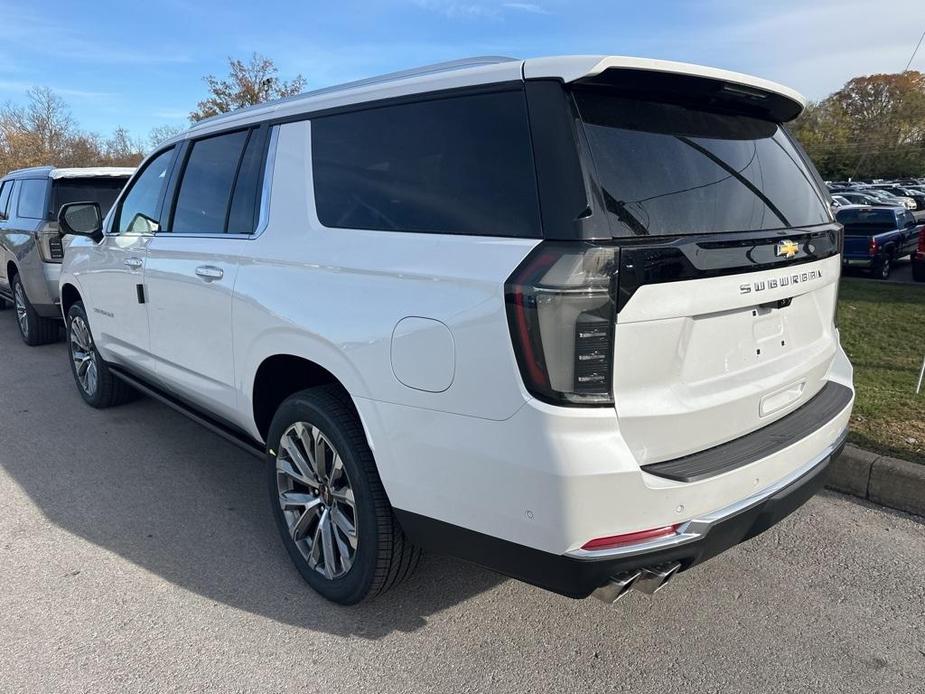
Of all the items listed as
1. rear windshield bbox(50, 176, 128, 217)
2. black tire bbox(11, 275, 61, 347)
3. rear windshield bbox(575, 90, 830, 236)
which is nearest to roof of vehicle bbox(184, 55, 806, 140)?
rear windshield bbox(575, 90, 830, 236)

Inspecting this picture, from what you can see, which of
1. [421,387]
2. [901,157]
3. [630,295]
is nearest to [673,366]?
[630,295]

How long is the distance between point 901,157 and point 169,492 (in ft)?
315

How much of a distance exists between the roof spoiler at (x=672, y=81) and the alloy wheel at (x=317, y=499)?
5.13ft

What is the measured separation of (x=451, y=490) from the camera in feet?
7.18

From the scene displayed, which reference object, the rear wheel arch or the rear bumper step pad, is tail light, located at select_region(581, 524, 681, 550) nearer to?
the rear bumper step pad

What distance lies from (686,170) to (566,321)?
2.49 feet

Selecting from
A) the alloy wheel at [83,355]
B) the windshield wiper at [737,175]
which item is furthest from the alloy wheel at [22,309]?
the windshield wiper at [737,175]

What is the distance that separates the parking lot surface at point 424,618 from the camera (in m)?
2.44

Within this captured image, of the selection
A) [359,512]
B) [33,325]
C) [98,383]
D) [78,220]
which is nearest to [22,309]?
[33,325]

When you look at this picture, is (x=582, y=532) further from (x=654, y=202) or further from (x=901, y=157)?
(x=901, y=157)

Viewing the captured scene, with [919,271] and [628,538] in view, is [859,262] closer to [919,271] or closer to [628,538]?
[919,271]

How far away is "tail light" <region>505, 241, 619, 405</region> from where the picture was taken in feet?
6.25

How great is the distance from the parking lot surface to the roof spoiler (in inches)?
77.5

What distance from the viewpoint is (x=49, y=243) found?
7344 mm
